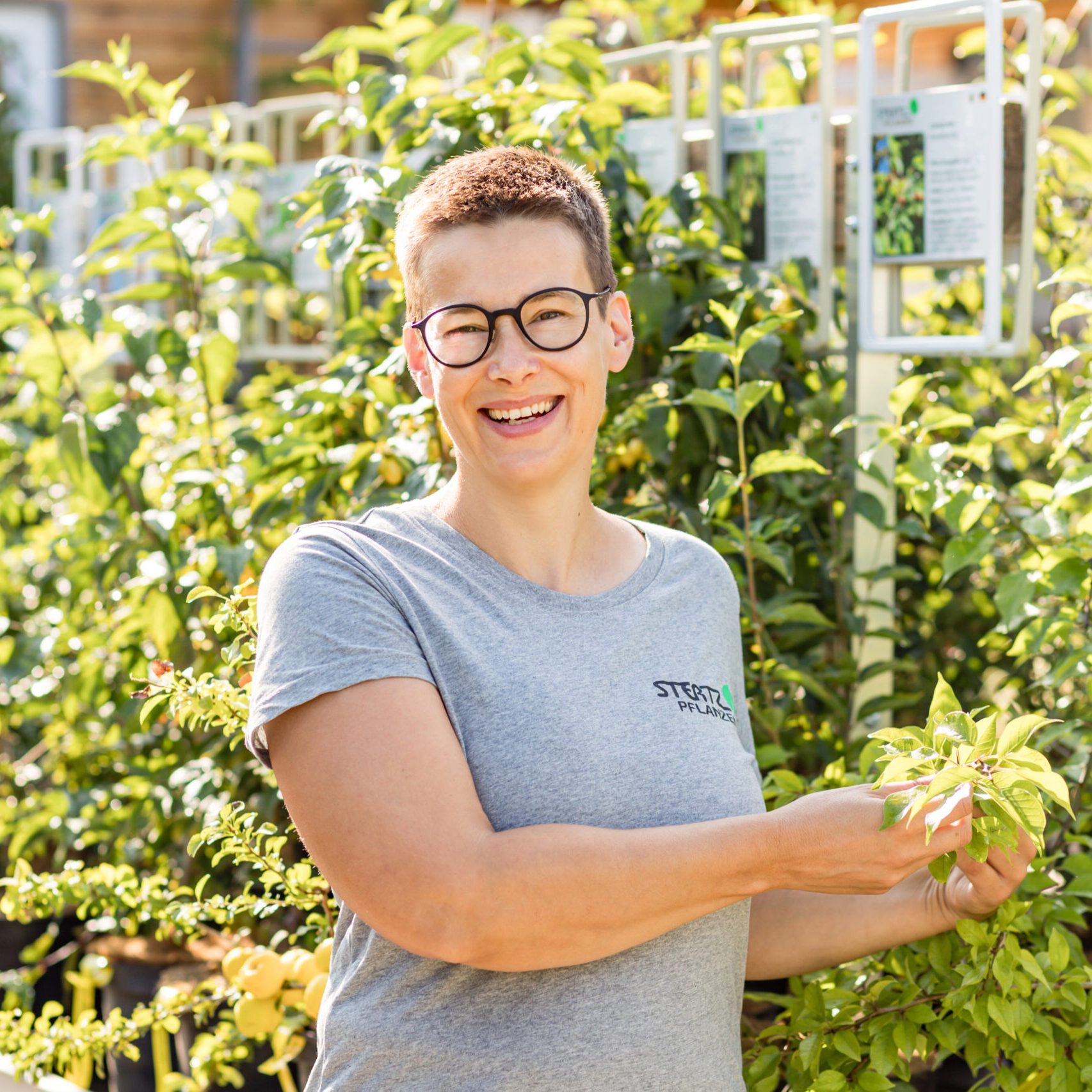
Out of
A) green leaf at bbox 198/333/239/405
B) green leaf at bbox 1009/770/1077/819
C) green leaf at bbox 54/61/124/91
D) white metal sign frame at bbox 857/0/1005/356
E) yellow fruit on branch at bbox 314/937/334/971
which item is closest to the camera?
green leaf at bbox 1009/770/1077/819

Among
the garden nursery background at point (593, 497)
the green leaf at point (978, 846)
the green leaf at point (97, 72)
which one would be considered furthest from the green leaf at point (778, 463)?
the green leaf at point (97, 72)

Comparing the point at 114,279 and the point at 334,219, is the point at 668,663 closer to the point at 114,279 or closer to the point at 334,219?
the point at 334,219

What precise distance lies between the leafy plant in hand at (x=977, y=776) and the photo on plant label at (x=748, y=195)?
4.13 ft

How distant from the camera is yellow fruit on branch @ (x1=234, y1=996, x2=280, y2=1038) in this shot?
171 centimetres

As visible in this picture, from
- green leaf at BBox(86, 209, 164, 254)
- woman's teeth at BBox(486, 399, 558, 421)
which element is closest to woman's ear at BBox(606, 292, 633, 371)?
woman's teeth at BBox(486, 399, 558, 421)

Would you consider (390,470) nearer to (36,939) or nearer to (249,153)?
(249,153)

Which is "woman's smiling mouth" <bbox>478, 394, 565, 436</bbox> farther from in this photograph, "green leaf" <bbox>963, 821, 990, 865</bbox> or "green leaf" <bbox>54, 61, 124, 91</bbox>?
"green leaf" <bbox>54, 61, 124, 91</bbox>

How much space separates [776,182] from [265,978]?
55.4 inches

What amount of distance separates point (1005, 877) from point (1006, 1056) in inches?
9.1

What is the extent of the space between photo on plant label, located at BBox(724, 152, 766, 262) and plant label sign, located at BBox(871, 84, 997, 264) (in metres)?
0.24

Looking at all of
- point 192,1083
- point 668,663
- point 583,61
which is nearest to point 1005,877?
point 668,663

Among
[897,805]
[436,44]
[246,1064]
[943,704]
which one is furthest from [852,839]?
[436,44]

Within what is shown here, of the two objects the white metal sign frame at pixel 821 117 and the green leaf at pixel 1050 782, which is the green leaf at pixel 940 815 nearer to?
the green leaf at pixel 1050 782

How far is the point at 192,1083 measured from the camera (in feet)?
6.03
